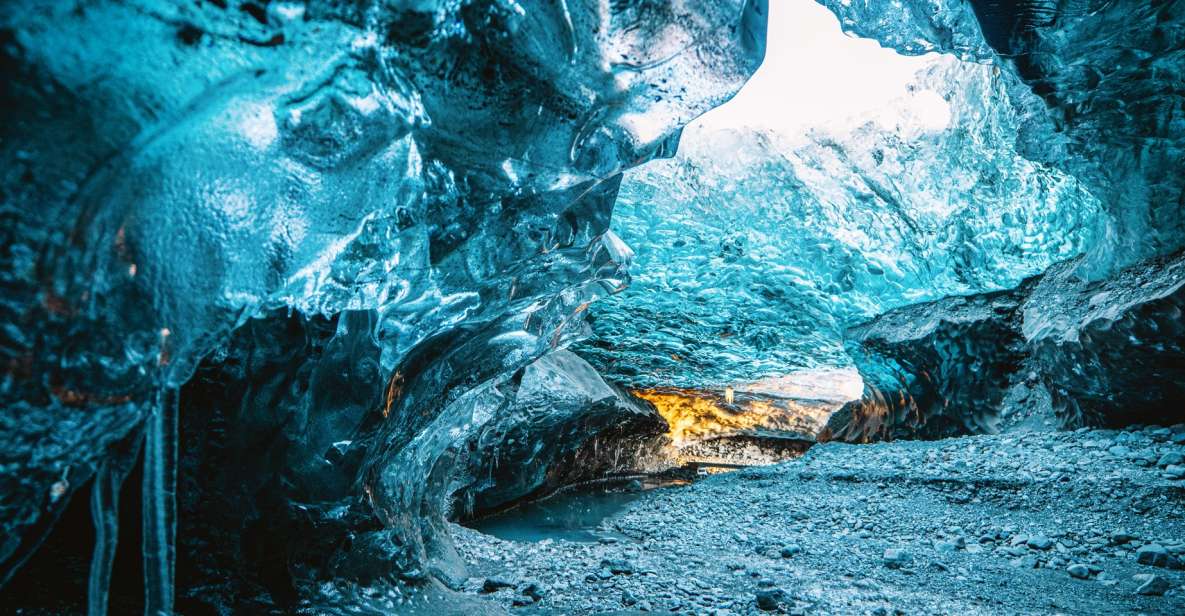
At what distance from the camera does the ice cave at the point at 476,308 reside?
1.35m

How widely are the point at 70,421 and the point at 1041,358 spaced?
7.23 metres

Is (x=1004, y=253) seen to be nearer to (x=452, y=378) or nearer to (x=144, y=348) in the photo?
→ (x=452, y=378)

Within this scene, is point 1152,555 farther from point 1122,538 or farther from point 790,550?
point 790,550

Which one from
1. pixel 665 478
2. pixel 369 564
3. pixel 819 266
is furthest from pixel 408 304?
pixel 665 478

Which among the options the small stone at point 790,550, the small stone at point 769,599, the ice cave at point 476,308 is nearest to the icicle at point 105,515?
the ice cave at point 476,308

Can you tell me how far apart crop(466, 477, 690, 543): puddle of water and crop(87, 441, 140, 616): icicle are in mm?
3739

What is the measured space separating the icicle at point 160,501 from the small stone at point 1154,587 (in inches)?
142

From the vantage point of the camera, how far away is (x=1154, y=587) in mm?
2814

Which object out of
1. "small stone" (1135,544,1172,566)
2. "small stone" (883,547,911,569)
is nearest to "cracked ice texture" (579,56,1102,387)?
"small stone" (1135,544,1172,566)

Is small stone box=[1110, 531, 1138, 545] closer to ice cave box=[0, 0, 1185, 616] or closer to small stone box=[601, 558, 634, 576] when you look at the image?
ice cave box=[0, 0, 1185, 616]

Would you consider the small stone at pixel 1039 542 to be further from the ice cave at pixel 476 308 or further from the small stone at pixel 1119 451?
the small stone at pixel 1119 451

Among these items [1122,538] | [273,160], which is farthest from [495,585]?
[1122,538]

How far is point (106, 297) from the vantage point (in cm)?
135

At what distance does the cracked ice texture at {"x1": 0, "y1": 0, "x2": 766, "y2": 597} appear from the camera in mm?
1228
